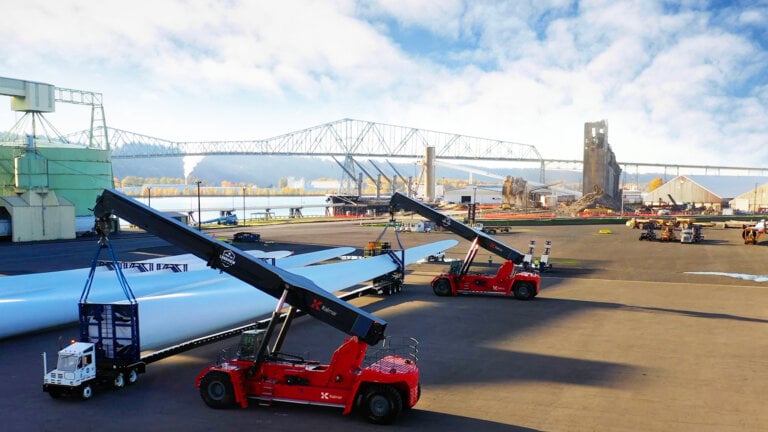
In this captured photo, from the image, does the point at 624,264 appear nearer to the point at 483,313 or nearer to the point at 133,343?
the point at 483,313

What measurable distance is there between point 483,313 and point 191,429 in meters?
15.4

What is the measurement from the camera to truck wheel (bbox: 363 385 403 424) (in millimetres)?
12977

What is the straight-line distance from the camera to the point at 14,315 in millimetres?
20953

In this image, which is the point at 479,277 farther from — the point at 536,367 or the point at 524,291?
the point at 536,367

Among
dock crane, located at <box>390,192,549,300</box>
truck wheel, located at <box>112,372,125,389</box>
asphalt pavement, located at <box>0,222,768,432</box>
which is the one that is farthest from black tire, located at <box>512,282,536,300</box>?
truck wheel, located at <box>112,372,125,389</box>

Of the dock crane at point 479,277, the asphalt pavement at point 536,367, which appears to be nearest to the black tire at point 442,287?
the dock crane at point 479,277

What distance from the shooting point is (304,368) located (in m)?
14.1

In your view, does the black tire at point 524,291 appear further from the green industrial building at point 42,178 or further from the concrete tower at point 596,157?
the concrete tower at point 596,157

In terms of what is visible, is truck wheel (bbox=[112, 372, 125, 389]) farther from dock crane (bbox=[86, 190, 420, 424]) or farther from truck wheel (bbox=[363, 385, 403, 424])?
truck wheel (bbox=[363, 385, 403, 424])

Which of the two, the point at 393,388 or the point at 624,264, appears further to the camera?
the point at 624,264

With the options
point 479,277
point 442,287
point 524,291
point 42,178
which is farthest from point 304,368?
point 42,178

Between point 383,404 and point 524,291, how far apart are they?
55.9 ft

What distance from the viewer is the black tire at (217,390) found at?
13.9m

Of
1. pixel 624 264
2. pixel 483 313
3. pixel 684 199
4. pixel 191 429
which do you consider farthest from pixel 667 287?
pixel 684 199
